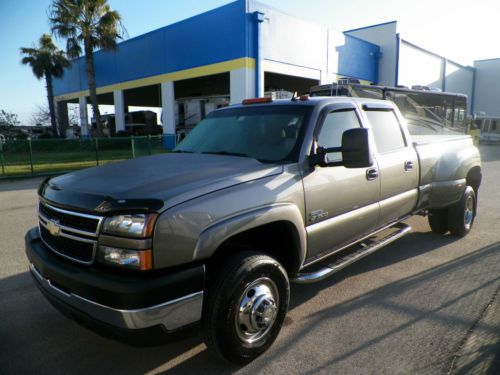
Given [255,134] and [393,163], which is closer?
[255,134]

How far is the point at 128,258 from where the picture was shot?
2215 millimetres

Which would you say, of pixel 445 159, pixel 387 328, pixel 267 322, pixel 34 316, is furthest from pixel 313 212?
pixel 445 159

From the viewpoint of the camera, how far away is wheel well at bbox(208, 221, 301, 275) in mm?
2789

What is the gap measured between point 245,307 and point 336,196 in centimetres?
131

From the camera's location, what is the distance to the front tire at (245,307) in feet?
7.99

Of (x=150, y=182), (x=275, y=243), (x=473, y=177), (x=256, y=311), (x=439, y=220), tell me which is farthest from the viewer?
(x=473, y=177)

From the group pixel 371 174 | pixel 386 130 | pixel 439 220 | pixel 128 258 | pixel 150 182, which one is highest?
→ pixel 386 130

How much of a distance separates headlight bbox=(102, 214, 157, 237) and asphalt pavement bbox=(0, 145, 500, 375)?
69 cm

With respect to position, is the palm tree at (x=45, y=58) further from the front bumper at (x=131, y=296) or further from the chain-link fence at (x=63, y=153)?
the front bumper at (x=131, y=296)

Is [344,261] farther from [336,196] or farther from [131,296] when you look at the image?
[131,296]

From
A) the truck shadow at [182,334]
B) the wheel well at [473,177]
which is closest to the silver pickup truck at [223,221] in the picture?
the truck shadow at [182,334]

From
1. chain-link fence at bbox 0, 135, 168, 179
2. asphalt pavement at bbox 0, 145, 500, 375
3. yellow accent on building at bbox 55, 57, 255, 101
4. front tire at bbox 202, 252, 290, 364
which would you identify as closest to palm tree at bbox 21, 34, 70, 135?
yellow accent on building at bbox 55, 57, 255, 101

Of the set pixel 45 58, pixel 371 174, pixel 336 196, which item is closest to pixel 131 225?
pixel 336 196

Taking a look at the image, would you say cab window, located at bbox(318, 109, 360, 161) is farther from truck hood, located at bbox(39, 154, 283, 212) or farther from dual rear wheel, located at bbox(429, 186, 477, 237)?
dual rear wheel, located at bbox(429, 186, 477, 237)
